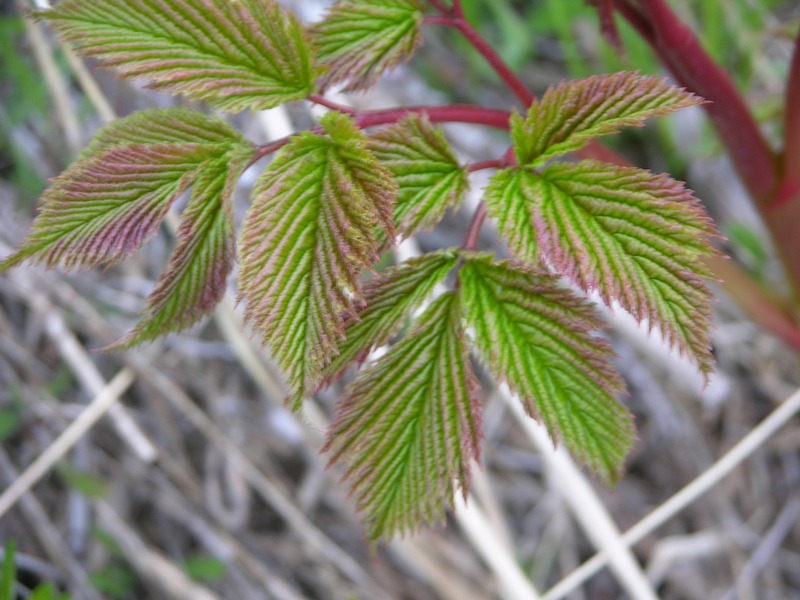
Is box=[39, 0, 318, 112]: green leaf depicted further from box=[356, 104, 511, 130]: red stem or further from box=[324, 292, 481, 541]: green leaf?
box=[324, 292, 481, 541]: green leaf

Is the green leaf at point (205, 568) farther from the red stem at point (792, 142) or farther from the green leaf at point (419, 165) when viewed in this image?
the red stem at point (792, 142)

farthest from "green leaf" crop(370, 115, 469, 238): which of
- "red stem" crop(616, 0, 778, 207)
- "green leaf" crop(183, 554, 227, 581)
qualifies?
"green leaf" crop(183, 554, 227, 581)

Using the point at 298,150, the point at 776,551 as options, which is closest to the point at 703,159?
the point at 776,551

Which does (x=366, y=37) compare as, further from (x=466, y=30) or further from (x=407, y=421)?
(x=407, y=421)

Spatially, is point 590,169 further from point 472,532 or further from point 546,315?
point 472,532

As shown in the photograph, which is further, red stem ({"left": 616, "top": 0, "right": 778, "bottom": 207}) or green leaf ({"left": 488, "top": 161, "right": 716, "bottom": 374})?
red stem ({"left": 616, "top": 0, "right": 778, "bottom": 207})

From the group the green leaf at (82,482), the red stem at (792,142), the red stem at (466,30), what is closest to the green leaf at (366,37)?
the red stem at (466,30)
